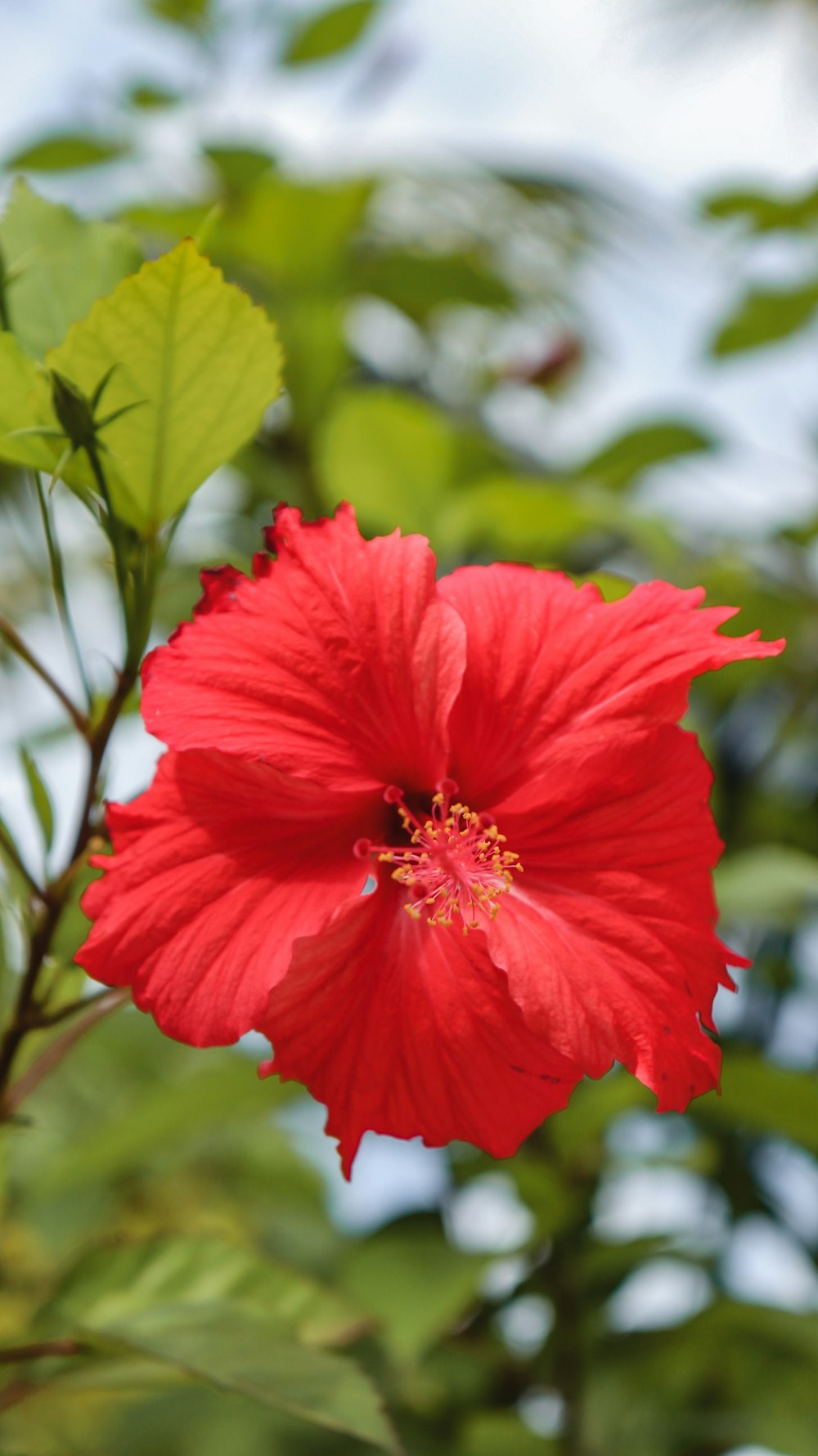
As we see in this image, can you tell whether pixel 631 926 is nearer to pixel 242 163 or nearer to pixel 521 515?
pixel 521 515

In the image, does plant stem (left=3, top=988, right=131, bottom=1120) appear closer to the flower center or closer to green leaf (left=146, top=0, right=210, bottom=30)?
the flower center

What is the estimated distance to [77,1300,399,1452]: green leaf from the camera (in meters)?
0.51

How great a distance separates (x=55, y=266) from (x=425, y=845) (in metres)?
0.29

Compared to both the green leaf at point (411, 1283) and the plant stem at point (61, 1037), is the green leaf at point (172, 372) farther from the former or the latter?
the green leaf at point (411, 1283)

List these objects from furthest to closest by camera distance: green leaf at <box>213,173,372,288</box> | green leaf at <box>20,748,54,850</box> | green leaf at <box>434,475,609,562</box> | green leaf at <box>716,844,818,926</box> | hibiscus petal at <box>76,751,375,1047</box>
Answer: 1. green leaf at <box>213,173,372,288</box>
2. green leaf at <box>434,475,609,562</box>
3. green leaf at <box>716,844,818,926</box>
4. green leaf at <box>20,748,54,850</box>
5. hibiscus petal at <box>76,751,375,1047</box>

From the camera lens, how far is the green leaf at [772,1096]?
2.86 ft

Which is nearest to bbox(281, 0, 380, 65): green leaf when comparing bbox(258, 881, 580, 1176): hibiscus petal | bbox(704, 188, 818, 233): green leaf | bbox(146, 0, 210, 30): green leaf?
bbox(146, 0, 210, 30): green leaf

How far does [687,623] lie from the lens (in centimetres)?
44

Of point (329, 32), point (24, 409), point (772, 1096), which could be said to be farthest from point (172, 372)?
point (329, 32)

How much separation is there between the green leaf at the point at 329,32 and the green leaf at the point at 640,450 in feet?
1.86

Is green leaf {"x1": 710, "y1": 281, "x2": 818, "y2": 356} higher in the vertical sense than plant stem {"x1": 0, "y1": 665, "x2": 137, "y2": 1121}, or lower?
lower

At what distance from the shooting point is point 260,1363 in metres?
0.54

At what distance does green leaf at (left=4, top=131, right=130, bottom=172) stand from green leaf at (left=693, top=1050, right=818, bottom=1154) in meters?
1.11

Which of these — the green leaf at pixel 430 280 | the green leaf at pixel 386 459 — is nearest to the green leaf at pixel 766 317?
the green leaf at pixel 430 280
